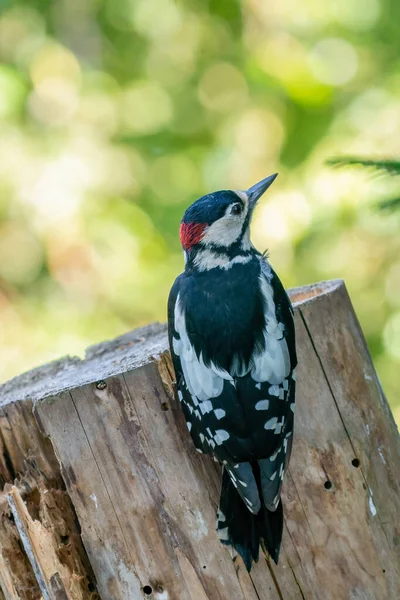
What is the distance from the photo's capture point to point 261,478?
2.41 m

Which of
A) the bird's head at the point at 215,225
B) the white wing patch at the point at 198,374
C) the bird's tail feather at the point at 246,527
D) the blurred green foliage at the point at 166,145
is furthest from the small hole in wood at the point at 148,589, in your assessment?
the blurred green foliage at the point at 166,145

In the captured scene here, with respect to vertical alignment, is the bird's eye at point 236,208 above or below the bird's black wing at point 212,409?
above

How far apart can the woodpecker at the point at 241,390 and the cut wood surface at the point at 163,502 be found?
0.28 ft

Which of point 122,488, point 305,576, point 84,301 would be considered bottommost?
point 305,576

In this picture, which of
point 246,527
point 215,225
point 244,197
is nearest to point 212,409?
point 246,527

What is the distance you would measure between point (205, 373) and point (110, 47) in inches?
184

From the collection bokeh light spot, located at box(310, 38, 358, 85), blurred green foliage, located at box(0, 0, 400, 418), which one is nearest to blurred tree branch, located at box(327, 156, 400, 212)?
blurred green foliage, located at box(0, 0, 400, 418)

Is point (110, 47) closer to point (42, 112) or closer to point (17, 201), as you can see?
point (42, 112)

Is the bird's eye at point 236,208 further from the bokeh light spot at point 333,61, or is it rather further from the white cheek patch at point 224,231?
the bokeh light spot at point 333,61

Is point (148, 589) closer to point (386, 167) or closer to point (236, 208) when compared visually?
point (236, 208)

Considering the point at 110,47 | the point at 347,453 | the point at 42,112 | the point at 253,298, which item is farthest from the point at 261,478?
the point at 110,47

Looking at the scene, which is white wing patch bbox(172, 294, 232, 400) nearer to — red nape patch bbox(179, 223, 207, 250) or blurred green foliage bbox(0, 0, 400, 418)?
red nape patch bbox(179, 223, 207, 250)

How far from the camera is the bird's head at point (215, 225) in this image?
2787mm

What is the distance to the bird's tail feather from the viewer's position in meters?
2.43
